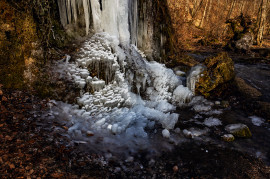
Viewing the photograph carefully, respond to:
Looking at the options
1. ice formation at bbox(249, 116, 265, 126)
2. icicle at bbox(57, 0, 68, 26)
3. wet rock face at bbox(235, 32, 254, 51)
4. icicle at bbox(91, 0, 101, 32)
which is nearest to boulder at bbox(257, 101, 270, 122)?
ice formation at bbox(249, 116, 265, 126)

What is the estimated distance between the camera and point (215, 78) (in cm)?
598

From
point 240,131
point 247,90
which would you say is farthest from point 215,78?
point 240,131

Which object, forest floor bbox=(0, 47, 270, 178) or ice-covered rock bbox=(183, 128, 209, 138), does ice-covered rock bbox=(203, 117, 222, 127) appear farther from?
forest floor bbox=(0, 47, 270, 178)

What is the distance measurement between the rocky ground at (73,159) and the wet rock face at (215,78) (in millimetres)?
2900

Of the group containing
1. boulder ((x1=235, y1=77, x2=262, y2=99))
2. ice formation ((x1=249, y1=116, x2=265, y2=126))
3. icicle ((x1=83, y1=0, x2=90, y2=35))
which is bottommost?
ice formation ((x1=249, y1=116, x2=265, y2=126))

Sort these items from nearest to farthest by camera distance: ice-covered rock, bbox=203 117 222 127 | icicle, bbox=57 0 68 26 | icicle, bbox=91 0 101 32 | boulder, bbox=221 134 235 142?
boulder, bbox=221 134 235 142, ice-covered rock, bbox=203 117 222 127, icicle, bbox=57 0 68 26, icicle, bbox=91 0 101 32

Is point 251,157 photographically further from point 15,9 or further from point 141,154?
point 15,9

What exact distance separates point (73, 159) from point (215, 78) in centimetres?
561

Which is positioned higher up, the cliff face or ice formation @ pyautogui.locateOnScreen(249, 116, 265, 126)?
the cliff face

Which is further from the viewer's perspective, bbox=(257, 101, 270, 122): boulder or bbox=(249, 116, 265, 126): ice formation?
bbox=(257, 101, 270, 122): boulder

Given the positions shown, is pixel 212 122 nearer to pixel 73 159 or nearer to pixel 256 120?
pixel 256 120

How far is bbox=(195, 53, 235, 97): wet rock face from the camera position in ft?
19.5

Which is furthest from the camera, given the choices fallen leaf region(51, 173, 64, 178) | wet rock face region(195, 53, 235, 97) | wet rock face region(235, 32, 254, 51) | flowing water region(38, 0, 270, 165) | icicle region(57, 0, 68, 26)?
wet rock face region(235, 32, 254, 51)

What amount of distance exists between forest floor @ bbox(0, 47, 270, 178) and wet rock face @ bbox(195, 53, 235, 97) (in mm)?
2886
